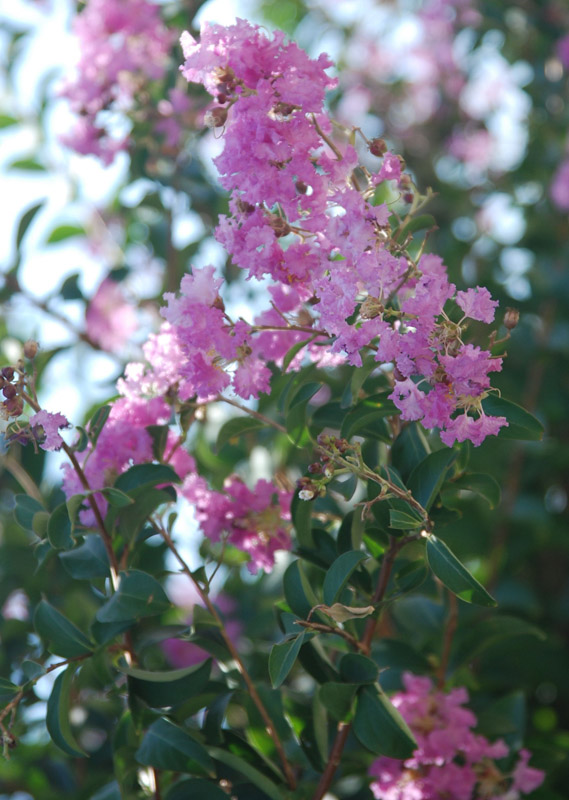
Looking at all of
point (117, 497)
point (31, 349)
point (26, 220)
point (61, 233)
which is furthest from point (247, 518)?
point (61, 233)

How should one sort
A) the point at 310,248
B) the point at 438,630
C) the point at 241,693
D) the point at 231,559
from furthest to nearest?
the point at 231,559
the point at 438,630
the point at 241,693
the point at 310,248

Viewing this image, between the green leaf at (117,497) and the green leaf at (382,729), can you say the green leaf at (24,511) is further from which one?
the green leaf at (382,729)

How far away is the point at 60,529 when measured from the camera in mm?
843

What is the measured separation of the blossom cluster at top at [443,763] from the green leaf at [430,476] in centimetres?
31

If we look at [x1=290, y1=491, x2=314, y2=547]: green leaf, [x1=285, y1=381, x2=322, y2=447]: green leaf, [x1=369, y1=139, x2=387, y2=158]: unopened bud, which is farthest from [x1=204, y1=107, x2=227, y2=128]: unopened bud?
[x1=290, y1=491, x2=314, y2=547]: green leaf

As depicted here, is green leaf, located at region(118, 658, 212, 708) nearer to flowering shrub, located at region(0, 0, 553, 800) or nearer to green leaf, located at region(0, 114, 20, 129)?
flowering shrub, located at region(0, 0, 553, 800)

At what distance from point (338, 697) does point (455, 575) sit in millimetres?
215

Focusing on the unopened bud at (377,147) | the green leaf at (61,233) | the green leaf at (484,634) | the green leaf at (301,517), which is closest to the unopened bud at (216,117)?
→ the unopened bud at (377,147)

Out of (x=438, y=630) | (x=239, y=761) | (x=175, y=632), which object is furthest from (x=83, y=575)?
(x=438, y=630)

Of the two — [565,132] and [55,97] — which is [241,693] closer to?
[55,97]

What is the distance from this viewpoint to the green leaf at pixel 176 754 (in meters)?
0.84

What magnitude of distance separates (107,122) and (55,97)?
0.11 m

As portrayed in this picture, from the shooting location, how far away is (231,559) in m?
1.48

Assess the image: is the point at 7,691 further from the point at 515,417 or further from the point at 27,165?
the point at 27,165
